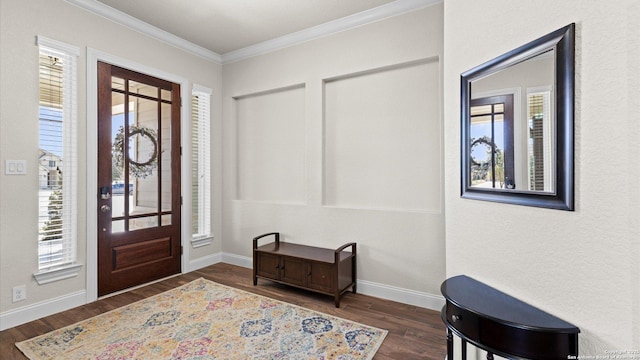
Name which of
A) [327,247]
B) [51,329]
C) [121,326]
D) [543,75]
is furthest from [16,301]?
[543,75]

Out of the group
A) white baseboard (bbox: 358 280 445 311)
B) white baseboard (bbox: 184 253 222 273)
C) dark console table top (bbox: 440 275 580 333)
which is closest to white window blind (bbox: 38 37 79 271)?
white baseboard (bbox: 184 253 222 273)

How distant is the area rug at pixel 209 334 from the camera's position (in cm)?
204

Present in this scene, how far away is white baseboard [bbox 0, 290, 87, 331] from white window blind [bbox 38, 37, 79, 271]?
31cm

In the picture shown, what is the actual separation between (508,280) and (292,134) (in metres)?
2.80

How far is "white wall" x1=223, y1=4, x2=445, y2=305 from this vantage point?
2.80m

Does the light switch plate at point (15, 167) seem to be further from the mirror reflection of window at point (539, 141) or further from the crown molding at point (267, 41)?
the mirror reflection of window at point (539, 141)

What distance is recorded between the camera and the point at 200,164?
4008 millimetres

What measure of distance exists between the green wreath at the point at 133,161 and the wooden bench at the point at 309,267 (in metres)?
1.55

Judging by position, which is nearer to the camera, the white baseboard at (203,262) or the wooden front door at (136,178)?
the wooden front door at (136,178)

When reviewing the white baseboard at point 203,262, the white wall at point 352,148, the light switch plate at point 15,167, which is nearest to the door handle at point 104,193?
the light switch plate at point 15,167

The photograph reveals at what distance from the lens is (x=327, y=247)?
3.32m

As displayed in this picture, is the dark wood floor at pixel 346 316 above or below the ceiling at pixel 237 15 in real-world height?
below

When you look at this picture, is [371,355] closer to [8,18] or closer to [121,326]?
[121,326]

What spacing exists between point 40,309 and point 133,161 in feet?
5.05
